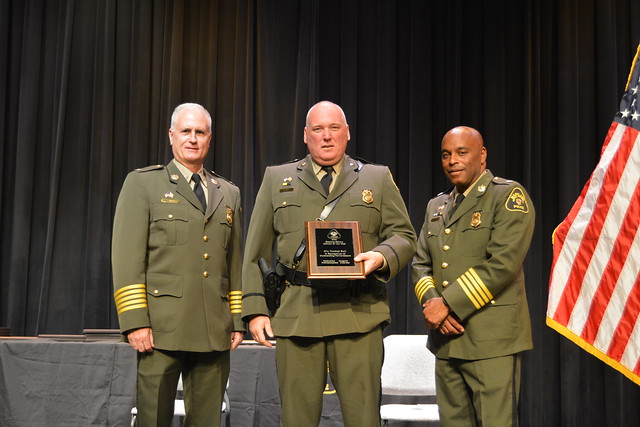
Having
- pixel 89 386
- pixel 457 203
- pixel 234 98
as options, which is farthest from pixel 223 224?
pixel 234 98

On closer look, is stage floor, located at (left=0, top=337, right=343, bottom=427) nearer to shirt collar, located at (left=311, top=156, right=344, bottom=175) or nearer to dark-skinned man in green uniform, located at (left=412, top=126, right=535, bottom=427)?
dark-skinned man in green uniform, located at (left=412, top=126, right=535, bottom=427)

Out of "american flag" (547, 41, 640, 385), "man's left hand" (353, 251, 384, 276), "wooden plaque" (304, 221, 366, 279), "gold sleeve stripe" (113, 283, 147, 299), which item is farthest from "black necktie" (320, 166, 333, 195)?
"american flag" (547, 41, 640, 385)

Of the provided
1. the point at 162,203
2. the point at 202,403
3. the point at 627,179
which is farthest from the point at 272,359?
the point at 627,179

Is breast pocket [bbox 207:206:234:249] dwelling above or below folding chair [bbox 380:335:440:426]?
above

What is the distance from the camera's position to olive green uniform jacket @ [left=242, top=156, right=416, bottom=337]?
2.92 m

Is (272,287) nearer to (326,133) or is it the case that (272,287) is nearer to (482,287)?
(326,133)

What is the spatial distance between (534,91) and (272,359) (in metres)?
3.08

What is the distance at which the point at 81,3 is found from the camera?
20.5ft

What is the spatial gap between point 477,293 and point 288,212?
91cm

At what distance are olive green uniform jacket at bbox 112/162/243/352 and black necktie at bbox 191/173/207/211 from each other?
0.03 m

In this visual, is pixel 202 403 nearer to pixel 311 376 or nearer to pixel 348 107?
pixel 311 376

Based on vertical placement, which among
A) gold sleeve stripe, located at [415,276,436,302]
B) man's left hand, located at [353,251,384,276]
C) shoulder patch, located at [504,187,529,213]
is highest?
shoulder patch, located at [504,187,529,213]

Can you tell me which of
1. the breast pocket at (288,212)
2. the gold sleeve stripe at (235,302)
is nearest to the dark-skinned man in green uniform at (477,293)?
the breast pocket at (288,212)

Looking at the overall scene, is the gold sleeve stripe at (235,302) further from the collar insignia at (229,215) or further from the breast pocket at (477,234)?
the breast pocket at (477,234)
